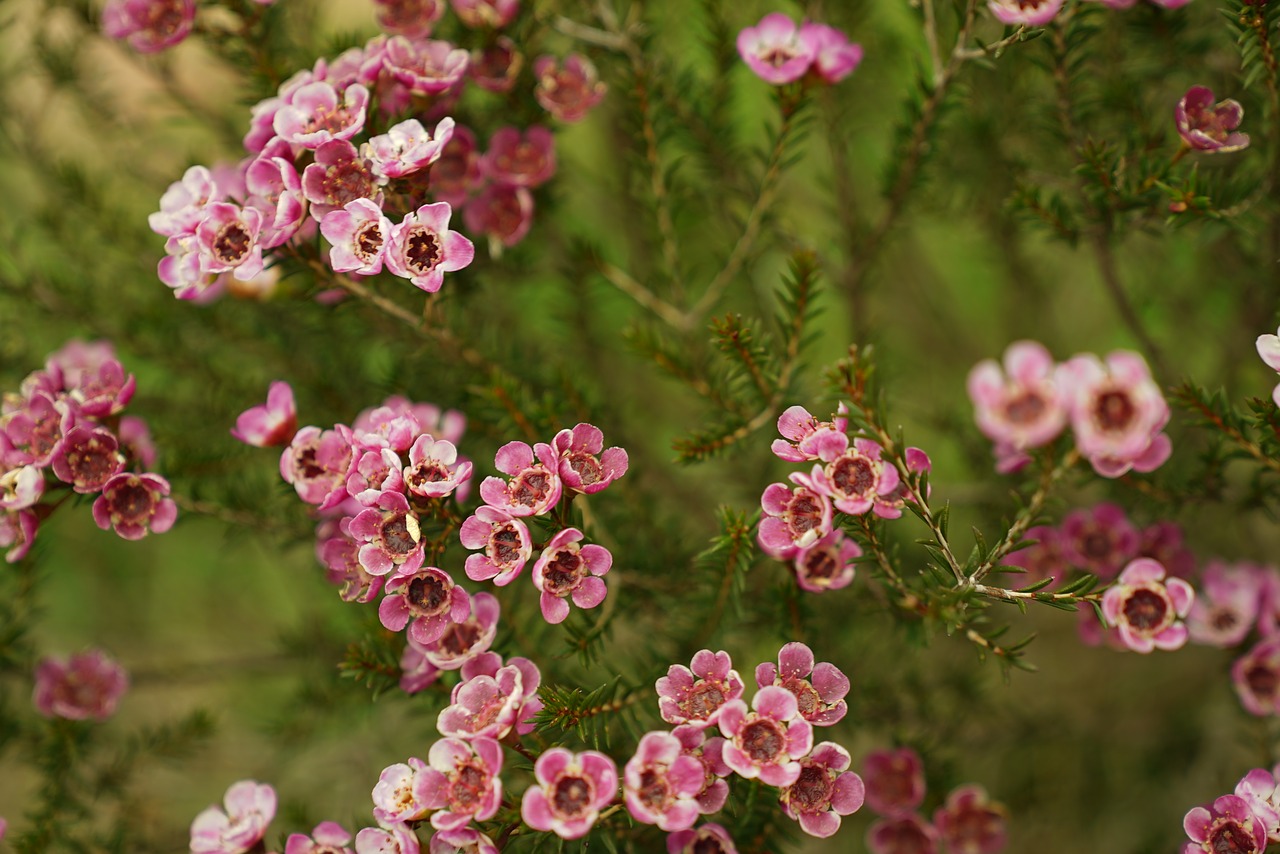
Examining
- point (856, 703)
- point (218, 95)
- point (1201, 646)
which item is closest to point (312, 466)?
point (856, 703)

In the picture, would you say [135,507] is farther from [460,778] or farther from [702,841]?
[702,841]

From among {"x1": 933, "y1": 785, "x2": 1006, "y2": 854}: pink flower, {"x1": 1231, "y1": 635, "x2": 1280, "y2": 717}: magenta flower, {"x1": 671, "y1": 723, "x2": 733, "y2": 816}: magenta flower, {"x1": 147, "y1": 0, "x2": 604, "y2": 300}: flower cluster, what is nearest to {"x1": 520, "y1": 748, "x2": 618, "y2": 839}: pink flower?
{"x1": 671, "y1": 723, "x2": 733, "y2": 816}: magenta flower

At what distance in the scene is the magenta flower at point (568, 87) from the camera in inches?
72.1

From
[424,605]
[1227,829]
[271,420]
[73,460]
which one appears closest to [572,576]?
[424,605]

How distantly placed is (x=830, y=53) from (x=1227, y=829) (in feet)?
4.85

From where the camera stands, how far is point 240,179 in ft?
5.77

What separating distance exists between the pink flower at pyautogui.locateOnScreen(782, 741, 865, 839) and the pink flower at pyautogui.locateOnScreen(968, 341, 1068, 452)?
0.54 metres

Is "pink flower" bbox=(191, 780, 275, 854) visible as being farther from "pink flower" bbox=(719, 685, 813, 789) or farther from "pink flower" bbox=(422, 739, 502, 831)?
"pink flower" bbox=(719, 685, 813, 789)

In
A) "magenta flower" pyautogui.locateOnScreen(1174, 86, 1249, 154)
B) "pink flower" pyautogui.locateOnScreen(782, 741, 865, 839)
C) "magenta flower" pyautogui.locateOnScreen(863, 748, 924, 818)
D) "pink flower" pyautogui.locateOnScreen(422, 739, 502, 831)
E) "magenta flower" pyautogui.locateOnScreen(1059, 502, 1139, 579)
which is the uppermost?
"magenta flower" pyautogui.locateOnScreen(1174, 86, 1249, 154)

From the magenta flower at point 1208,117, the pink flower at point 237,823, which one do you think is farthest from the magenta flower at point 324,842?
the magenta flower at point 1208,117

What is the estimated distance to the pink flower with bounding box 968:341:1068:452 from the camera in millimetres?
1147

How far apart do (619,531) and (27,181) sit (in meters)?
3.72

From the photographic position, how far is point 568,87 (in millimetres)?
1881

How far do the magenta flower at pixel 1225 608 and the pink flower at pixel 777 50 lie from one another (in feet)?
4.36
